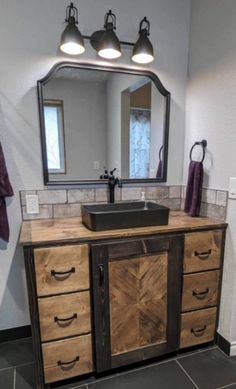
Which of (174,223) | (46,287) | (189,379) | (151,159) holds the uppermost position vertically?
(151,159)

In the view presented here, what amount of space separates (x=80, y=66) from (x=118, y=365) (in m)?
1.92

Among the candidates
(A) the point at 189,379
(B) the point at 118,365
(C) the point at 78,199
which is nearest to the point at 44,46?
(C) the point at 78,199

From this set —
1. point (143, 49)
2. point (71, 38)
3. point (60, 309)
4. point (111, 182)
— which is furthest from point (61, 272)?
point (143, 49)

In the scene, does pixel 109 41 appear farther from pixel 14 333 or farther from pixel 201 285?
pixel 14 333

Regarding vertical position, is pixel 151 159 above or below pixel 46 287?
above

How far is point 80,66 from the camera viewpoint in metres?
1.62

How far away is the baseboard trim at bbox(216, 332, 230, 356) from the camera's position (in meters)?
1.60

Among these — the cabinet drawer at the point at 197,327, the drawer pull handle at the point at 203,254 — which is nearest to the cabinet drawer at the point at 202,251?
the drawer pull handle at the point at 203,254

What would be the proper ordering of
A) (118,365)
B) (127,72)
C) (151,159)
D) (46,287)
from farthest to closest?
(151,159), (127,72), (118,365), (46,287)

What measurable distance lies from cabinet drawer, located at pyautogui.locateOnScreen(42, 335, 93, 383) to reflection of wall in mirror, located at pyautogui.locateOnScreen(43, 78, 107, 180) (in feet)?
3.34

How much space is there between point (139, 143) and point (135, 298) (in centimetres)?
112

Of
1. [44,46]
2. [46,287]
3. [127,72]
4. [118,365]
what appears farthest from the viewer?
[127,72]

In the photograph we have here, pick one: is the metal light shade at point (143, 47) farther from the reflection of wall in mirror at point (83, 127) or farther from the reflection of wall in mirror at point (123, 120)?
the reflection of wall in mirror at point (83, 127)

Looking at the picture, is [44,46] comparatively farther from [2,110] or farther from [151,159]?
[151,159]
